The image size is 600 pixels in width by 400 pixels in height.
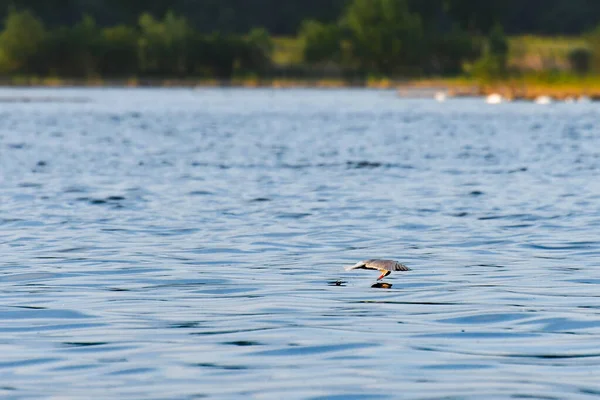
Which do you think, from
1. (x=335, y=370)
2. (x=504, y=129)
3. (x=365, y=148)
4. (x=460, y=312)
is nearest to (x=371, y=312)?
(x=460, y=312)

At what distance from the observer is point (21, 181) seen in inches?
1404

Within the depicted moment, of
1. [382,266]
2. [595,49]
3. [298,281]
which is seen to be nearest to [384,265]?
[382,266]

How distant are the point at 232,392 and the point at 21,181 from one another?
25.1 m

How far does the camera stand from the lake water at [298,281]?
12.1 meters

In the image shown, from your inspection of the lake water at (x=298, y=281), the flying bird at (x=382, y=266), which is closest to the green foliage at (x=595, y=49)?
the lake water at (x=298, y=281)

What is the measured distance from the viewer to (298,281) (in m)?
17.8

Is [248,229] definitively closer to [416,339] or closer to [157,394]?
[416,339]

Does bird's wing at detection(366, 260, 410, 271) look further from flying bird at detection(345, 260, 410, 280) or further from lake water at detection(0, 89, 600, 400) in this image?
lake water at detection(0, 89, 600, 400)

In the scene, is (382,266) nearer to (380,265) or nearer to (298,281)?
(380,265)

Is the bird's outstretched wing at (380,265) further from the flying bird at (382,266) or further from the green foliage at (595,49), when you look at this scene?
the green foliage at (595,49)

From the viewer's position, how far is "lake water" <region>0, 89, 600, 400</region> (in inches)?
475

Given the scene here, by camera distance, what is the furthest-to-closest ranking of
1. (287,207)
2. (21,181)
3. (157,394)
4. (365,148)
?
1. (365,148)
2. (21,181)
3. (287,207)
4. (157,394)

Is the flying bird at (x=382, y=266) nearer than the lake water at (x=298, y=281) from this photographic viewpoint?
No

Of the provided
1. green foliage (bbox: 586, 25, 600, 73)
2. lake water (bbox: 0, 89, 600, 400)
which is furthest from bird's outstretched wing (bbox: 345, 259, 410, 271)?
green foliage (bbox: 586, 25, 600, 73)
